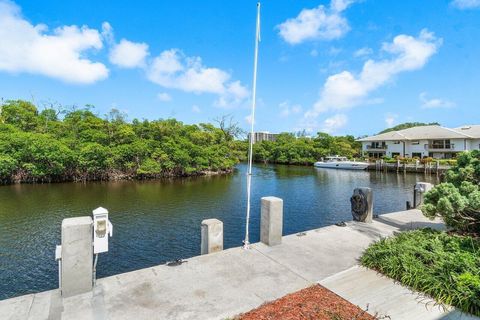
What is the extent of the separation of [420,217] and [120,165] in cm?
2777

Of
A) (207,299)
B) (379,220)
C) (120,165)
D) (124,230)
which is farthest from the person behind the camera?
(120,165)

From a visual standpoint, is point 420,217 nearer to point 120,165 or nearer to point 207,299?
point 207,299

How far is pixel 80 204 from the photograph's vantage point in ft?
55.3

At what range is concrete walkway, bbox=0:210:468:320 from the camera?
3.89 meters

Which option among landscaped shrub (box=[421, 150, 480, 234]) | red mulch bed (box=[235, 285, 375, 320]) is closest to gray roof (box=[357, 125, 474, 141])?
landscaped shrub (box=[421, 150, 480, 234])

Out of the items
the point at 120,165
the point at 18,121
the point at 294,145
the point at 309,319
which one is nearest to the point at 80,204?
the point at 120,165

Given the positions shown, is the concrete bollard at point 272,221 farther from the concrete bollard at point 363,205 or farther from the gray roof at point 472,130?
the gray roof at point 472,130

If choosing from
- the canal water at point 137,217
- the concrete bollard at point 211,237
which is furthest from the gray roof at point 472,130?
the concrete bollard at point 211,237

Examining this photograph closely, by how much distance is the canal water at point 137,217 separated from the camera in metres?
8.83

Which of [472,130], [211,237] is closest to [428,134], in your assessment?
[472,130]

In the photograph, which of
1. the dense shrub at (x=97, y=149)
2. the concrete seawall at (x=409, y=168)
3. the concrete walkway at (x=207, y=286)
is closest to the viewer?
the concrete walkway at (x=207, y=286)

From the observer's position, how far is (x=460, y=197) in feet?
18.4

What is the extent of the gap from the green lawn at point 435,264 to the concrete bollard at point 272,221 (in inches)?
75.7

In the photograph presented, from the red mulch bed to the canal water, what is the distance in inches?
234
